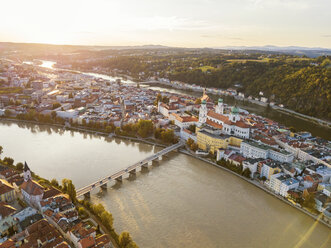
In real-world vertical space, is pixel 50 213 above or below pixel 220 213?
above

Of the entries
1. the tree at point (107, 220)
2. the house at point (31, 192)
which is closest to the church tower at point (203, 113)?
the tree at point (107, 220)

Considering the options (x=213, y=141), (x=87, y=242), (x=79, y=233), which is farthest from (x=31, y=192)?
(x=213, y=141)

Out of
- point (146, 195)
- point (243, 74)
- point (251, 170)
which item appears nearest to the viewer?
point (146, 195)

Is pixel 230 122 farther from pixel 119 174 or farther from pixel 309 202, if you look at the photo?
pixel 119 174

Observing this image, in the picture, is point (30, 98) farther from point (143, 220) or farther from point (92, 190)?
point (143, 220)

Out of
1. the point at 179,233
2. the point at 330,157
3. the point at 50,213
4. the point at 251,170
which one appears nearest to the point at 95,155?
the point at 50,213

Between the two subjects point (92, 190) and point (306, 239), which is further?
point (92, 190)

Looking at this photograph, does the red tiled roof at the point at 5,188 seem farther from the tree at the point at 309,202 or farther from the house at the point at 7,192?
the tree at the point at 309,202
